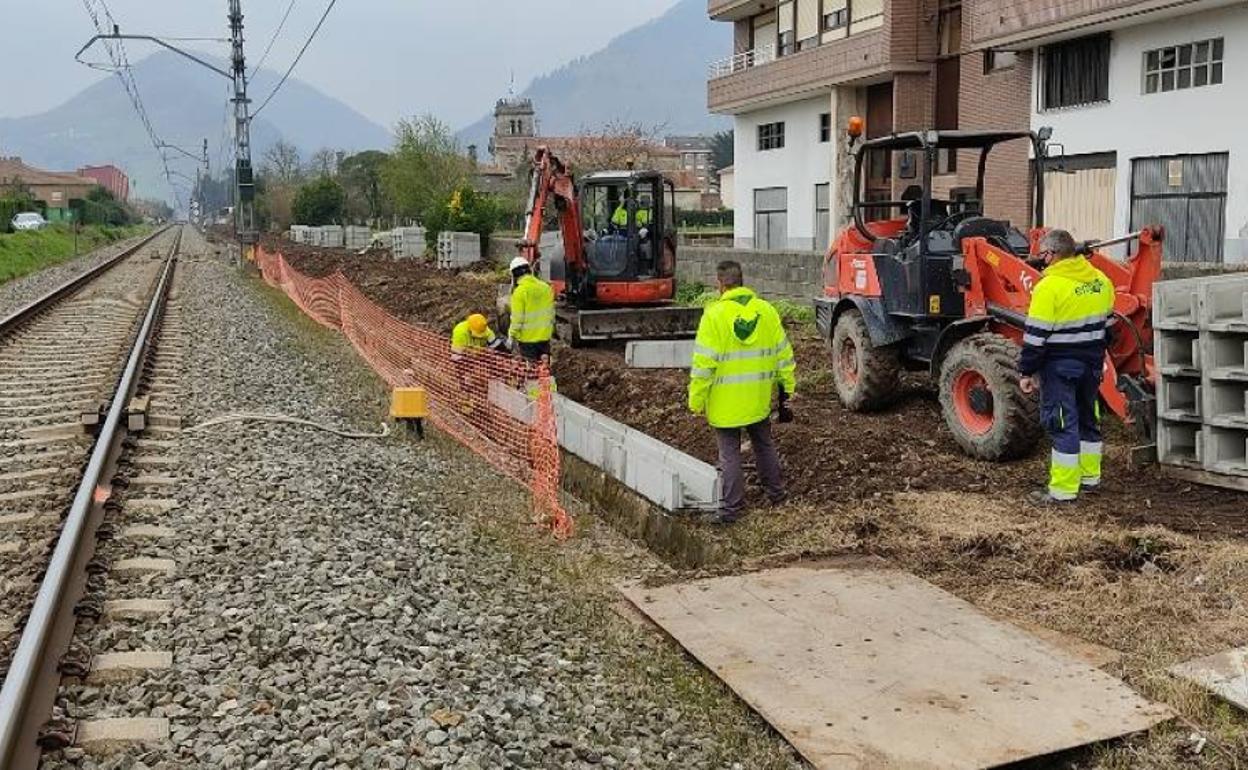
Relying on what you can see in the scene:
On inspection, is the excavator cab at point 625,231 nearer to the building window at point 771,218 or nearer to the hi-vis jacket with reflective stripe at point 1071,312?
the hi-vis jacket with reflective stripe at point 1071,312

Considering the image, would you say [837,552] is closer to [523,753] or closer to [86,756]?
[523,753]

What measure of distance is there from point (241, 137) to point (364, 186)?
50055 mm

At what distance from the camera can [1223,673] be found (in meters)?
4.70

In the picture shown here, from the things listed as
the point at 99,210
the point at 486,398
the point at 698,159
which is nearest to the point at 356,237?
the point at 99,210

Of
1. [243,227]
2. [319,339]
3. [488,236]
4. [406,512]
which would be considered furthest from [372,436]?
[243,227]

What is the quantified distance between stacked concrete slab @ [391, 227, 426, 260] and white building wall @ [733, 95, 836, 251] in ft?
40.5

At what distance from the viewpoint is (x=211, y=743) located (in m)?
4.33

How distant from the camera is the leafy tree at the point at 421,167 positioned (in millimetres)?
57406

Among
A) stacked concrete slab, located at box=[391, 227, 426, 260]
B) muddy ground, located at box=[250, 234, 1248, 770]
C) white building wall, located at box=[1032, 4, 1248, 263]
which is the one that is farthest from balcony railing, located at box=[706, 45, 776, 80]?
muddy ground, located at box=[250, 234, 1248, 770]

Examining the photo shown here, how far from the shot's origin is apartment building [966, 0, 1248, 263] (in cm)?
1989

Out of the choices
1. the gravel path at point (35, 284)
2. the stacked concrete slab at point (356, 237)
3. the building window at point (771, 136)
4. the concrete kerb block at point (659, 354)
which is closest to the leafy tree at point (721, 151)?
the stacked concrete slab at point (356, 237)

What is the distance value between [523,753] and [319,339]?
587 inches

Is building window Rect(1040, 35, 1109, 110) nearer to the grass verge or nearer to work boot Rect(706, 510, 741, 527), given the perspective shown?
work boot Rect(706, 510, 741, 527)

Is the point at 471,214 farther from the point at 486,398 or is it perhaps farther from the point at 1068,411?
the point at 1068,411
